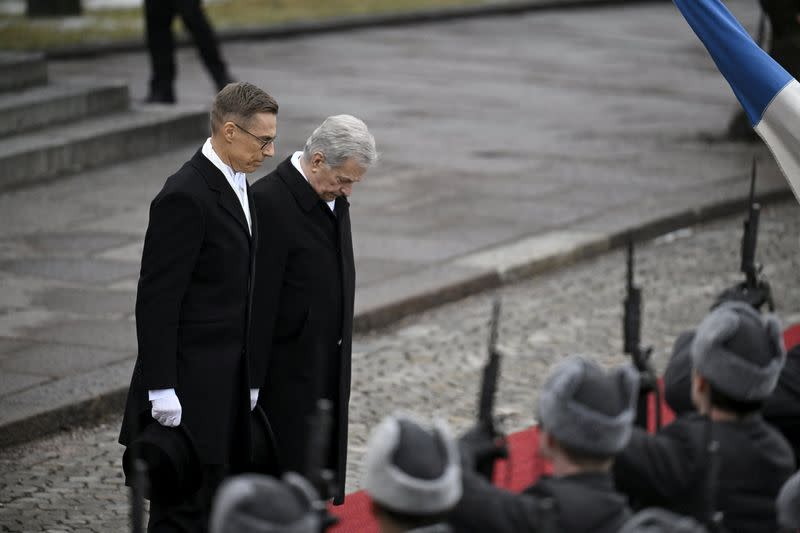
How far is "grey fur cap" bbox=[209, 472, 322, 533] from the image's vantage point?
3.24 m

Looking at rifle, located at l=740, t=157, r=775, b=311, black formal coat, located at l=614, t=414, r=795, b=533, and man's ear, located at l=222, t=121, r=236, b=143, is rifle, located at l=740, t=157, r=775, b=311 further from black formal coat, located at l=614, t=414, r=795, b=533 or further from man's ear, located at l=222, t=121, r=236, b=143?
man's ear, located at l=222, t=121, r=236, b=143

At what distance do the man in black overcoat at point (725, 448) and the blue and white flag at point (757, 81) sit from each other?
8.03 ft

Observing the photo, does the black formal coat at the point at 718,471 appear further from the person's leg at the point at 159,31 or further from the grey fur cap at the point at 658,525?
the person's leg at the point at 159,31

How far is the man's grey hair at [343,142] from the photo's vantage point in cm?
539

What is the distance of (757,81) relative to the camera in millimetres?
6859

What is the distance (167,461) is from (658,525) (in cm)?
207

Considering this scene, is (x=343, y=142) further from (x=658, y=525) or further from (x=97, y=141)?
(x=97, y=141)

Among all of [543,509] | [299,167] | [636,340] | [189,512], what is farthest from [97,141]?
[543,509]

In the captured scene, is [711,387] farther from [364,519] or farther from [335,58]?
[335,58]

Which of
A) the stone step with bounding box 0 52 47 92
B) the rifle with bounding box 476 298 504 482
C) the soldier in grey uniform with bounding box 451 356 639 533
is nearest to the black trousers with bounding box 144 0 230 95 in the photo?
the stone step with bounding box 0 52 47 92

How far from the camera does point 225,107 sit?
5258 mm

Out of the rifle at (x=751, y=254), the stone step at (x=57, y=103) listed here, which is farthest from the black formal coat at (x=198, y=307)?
the stone step at (x=57, y=103)

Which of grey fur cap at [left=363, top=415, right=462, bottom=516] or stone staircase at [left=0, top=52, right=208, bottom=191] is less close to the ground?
grey fur cap at [left=363, top=415, right=462, bottom=516]

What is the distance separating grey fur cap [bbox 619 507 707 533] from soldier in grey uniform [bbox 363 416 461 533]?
0.40 m
